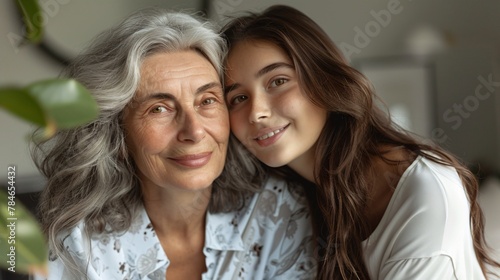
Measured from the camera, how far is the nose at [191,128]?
1457mm

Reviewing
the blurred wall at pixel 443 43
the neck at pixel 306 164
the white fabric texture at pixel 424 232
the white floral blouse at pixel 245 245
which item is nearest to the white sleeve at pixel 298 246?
the white floral blouse at pixel 245 245

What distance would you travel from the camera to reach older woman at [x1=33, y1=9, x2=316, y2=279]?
150 cm

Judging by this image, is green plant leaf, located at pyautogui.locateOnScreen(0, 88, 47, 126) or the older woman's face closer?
green plant leaf, located at pyautogui.locateOnScreen(0, 88, 47, 126)

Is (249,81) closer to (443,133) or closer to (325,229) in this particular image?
(325,229)

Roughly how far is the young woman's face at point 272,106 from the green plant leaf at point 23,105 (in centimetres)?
115

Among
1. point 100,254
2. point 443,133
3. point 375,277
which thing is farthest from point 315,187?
point 443,133

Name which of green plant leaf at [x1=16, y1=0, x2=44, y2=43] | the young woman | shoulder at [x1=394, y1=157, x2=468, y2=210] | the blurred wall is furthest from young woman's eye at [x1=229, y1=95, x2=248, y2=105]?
the blurred wall

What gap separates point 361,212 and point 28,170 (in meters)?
1.56

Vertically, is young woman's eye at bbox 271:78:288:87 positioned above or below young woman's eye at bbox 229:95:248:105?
above

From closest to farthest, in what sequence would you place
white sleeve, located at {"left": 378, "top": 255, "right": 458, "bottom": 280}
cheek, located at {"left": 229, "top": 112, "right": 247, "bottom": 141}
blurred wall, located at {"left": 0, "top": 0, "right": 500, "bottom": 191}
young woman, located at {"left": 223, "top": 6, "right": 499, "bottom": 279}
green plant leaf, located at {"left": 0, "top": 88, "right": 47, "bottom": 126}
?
green plant leaf, located at {"left": 0, "top": 88, "right": 47, "bottom": 126} < white sleeve, located at {"left": 378, "top": 255, "right": 458, "bottom": 280} < young woman, located at {"left": 223, "top": 6, "right": 499, "bottom": 279} < cheek, located at {"left": 229, "top": 112, "right": 247, "bottom": 141} < blurred wall, located at {"left": 0, "top": 0, "right": 500, "bottom": 191}

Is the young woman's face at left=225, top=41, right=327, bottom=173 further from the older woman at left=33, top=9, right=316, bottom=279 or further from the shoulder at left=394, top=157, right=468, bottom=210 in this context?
the shoulder at left=394, top=157, right=468, bottom=210

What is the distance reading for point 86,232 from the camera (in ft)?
5.16

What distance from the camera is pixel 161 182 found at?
1555 millimetres

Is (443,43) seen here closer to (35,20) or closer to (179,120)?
(179,120)
